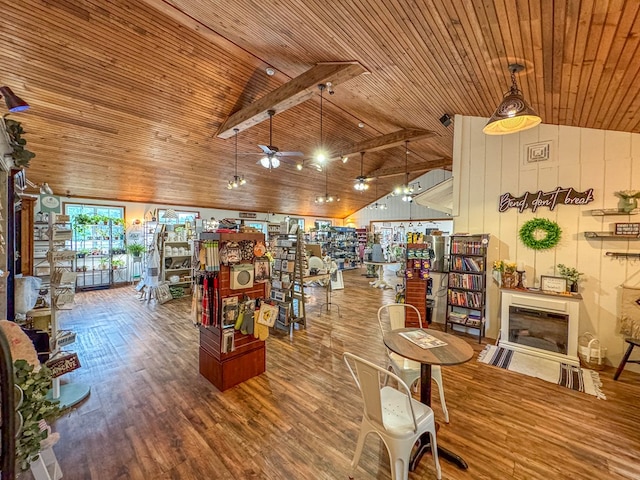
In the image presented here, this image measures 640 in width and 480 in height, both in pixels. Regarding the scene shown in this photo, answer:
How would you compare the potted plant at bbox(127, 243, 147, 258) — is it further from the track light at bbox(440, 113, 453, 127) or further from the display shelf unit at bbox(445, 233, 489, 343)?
the track light at bbox(440, 113, 453, 127)

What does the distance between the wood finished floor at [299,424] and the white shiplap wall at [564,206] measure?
1054mm

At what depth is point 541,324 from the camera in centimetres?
389

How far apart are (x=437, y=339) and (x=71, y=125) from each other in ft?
22.9

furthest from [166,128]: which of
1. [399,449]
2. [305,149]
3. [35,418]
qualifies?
[399,449]

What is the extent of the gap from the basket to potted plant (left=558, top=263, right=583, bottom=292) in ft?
2.26

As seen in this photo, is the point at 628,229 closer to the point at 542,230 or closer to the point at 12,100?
the point at 542,230

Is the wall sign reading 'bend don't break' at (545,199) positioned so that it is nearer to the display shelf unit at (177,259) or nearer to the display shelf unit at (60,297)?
the display shelf unit at (60,297)

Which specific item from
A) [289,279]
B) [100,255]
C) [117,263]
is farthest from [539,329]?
[100,255]

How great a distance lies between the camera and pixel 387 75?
3.34 meters

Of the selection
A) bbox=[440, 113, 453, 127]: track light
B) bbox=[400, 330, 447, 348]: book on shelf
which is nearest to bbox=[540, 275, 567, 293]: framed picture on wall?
bbox=[400, 330, 447, 348]: book on shelf

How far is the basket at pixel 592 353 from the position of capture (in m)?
3.64

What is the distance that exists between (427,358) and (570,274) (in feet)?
11.0

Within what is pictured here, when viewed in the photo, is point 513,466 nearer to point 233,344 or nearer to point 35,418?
point 233,344

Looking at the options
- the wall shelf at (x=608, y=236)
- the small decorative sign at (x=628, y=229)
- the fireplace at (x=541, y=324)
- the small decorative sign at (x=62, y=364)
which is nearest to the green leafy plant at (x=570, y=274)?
the fireplace at (x=541, y=324)
